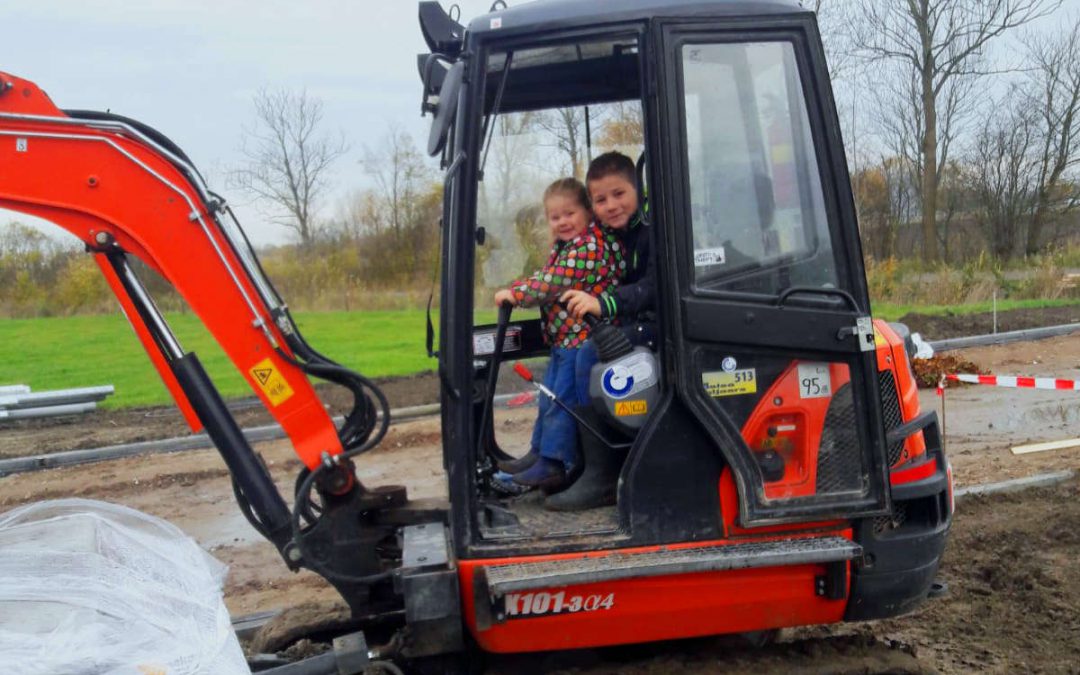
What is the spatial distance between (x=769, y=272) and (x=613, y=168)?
2.61ft

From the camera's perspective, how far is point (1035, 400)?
9.94 metres

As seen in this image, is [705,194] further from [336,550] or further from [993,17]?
[993,17]

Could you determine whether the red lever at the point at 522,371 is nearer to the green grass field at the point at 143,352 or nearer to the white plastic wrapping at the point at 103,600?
the white plastic wrapping at the point at 103,600

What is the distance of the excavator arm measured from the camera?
136 inches

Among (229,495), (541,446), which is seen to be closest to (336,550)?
(541,446)

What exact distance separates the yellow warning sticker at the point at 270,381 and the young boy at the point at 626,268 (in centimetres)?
111

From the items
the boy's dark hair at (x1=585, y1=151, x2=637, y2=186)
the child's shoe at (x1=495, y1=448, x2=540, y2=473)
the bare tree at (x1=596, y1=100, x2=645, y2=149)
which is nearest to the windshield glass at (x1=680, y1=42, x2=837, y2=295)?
the bare tree at (x1=596, y1=100, x2=645, y2=149)

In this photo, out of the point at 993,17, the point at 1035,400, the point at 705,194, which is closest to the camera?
the point at 705,194

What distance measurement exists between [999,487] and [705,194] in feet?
14.7

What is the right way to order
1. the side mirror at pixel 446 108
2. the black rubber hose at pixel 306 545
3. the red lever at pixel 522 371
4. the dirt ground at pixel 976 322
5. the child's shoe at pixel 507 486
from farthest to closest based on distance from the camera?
the dirt ground at pixel 976 322 < the red lever at pixel 522 371 < the child's shoe at pixel 507 486 < the black rubber hose at pixel 306 545 < the side mirror at pixel 446 108

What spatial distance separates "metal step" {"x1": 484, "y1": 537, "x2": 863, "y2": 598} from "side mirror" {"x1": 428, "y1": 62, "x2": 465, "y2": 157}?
1.42 metres

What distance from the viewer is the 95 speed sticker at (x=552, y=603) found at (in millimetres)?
3287

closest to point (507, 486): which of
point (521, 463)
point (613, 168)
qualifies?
point (521, 463)

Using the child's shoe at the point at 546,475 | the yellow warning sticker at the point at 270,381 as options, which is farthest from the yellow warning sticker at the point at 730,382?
the yellow warning sticker at the point at 270,381
